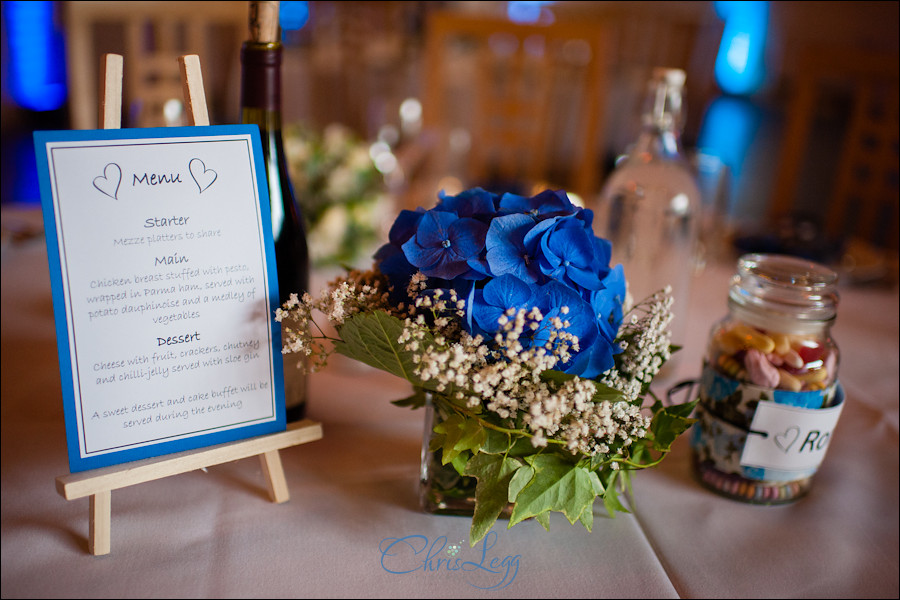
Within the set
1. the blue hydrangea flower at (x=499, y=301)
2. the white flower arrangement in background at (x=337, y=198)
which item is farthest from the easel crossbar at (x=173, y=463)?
the white flower arrangement in background at (x=337, y=198)

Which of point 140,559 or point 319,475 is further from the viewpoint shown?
point 319,475

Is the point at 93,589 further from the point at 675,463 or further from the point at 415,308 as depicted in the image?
the point at 675,463

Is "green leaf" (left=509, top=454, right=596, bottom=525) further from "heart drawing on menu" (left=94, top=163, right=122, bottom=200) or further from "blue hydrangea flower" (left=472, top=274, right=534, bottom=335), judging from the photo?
"heart drawing on menu" (left=94, top=163, right=122, bottom=200)

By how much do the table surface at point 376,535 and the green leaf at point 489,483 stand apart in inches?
3.5

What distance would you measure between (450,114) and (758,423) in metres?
3.18

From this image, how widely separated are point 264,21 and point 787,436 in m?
0.70

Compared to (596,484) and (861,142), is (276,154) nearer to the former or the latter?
(596,484)

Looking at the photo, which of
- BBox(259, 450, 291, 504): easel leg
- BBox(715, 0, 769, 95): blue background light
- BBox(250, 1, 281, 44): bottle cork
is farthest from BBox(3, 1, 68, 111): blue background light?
BBox(715, 0, 769, 95): blue background light

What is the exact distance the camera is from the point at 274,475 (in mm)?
665

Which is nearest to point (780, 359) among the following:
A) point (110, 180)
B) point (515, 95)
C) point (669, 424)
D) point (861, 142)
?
point (669, 424)

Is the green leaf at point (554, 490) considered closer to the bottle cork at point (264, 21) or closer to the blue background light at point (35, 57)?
the bottle cork at point (264, 21)

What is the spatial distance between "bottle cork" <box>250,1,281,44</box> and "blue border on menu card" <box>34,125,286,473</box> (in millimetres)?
121

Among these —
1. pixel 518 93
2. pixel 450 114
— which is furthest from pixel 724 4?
pixel 518 93

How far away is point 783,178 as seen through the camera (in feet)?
6.28
